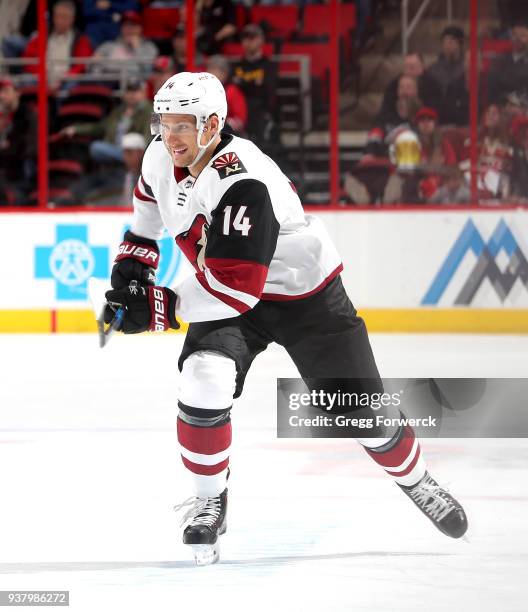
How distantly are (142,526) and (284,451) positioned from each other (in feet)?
3.65

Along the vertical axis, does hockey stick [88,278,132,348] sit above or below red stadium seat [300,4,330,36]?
below

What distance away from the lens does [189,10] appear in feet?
27.9

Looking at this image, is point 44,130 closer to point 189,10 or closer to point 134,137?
point 134,137

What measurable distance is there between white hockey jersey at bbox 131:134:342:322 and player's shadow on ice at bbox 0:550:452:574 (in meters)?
0.54

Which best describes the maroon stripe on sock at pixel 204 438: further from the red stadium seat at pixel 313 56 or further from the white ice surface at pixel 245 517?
the red stadium seat at pixel 313 56

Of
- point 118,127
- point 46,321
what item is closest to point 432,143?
→ point 118,127

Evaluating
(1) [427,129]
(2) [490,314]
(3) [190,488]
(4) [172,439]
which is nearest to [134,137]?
(1) [427,129]

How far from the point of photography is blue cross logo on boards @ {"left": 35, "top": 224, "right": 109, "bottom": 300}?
793 cm

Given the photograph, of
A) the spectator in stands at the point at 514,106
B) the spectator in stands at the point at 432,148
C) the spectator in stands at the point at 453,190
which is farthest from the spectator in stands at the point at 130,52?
the spectator in stands at the point at 514,106

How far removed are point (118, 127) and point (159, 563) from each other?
5647 millimetres

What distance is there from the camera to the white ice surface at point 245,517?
2.77m

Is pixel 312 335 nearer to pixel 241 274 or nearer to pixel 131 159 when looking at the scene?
pixel 241 274

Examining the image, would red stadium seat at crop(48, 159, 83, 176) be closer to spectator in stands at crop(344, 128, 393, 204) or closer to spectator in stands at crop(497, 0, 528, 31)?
spectator in stands at crop(344, 128, 393, 204)

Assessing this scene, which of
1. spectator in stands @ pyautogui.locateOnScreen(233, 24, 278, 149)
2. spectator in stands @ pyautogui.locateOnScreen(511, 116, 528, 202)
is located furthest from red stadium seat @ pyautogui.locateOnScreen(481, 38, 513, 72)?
spectator in stands @ pyautogui.locateOnScreen(233, 24, 278, 149)
